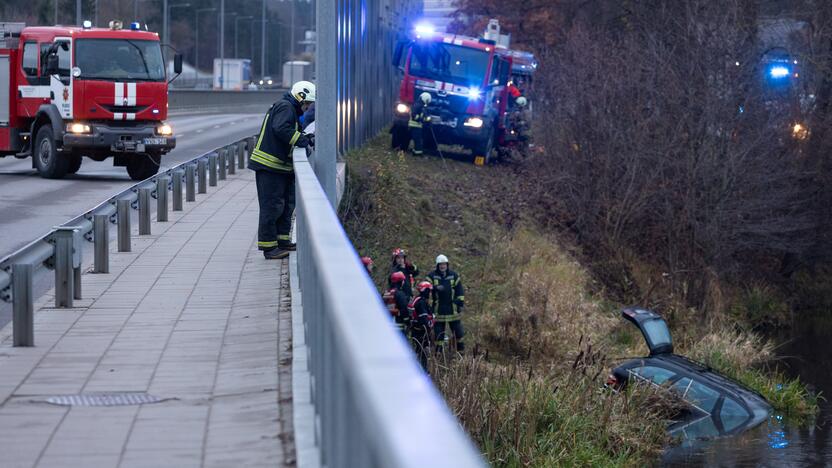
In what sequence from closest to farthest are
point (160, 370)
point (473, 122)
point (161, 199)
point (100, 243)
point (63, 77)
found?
point (160, 370), point (100, 243), point (161, 199), point (63, 77), point (473, 122)

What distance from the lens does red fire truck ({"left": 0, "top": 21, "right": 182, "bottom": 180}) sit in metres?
22.5

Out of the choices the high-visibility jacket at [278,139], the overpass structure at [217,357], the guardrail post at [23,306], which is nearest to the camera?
the overpass structure at [217,357]

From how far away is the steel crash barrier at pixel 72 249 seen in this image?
25.3 ft

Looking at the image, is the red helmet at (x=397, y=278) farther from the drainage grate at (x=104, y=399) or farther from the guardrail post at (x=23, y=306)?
the drainage grate at (x=104, y=399)

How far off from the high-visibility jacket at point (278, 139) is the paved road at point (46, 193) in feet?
12.4

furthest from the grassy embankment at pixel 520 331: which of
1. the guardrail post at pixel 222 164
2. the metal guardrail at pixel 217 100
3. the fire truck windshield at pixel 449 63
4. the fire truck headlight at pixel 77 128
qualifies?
the metal guardrail at pixel 217 100

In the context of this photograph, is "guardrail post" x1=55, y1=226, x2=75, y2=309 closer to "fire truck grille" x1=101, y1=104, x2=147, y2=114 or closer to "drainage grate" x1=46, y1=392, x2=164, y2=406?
"drainage grate" x1=46, y1=392, x2=164, y2=406

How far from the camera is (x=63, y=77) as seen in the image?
73.8 ft

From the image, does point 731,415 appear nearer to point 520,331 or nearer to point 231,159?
point 520,331

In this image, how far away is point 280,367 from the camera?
6.96m

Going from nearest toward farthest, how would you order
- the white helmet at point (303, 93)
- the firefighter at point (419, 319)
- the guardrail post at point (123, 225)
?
the white helmet at point (303, 93) → the guardrail post at point (123, 225) → the firefighter at point (419, 319)

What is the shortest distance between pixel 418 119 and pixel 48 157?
9.12m

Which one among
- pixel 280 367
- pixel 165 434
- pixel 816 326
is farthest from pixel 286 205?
pixel 816 326

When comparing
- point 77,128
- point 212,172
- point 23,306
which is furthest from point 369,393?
point 77,128
